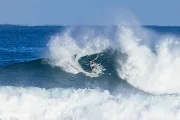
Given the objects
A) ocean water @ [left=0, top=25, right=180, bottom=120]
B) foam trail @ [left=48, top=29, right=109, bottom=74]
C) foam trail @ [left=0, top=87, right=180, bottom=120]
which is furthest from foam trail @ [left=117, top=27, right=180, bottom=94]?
foam trail @ [left=0, top=87, right=180, bottom=120]

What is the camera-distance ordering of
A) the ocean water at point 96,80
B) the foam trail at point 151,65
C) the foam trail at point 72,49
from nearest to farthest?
the ocean water at point 96,80
the foam trail at point 151,65
the foam trail at point 72,49

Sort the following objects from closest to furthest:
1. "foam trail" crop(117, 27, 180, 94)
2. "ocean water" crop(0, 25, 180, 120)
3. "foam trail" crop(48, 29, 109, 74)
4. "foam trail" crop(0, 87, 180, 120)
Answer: "foam trail" crop(0, 87, 180, 120) → "ocean water" crop(0, 25, 180, 120) → "foam trail" crop(117, 27, 180, 94) → "foam trail" crop(48, 29, 109, 74)

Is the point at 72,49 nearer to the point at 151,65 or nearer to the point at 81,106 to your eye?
the point at 151,65

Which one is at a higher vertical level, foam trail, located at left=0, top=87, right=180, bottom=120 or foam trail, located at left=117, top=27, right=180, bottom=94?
foam trail, located at left=117, top=27, right=180, bottom=94

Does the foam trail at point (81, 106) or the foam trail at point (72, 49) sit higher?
the foam trail at point (72, 49)

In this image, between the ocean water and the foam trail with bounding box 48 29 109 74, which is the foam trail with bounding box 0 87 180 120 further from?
the foam trail with bounding box 48 29 109 74

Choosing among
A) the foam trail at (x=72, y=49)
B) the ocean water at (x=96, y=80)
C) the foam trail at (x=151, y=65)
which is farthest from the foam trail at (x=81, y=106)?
the foam trail at (x=72, y=49)

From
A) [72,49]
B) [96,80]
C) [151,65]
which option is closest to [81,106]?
[96,80]

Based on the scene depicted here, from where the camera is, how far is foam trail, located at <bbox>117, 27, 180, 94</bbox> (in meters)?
25.2

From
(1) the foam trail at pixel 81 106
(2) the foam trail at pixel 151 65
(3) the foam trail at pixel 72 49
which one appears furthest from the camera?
(3) the foam trail at pixel 72 49

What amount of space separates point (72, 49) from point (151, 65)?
14.5ft

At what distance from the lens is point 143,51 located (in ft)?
89.8

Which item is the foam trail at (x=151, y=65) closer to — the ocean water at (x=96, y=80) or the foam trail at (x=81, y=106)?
the ocean water at (x=96, y=80)

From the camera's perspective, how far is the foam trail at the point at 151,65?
2516 centimetres
